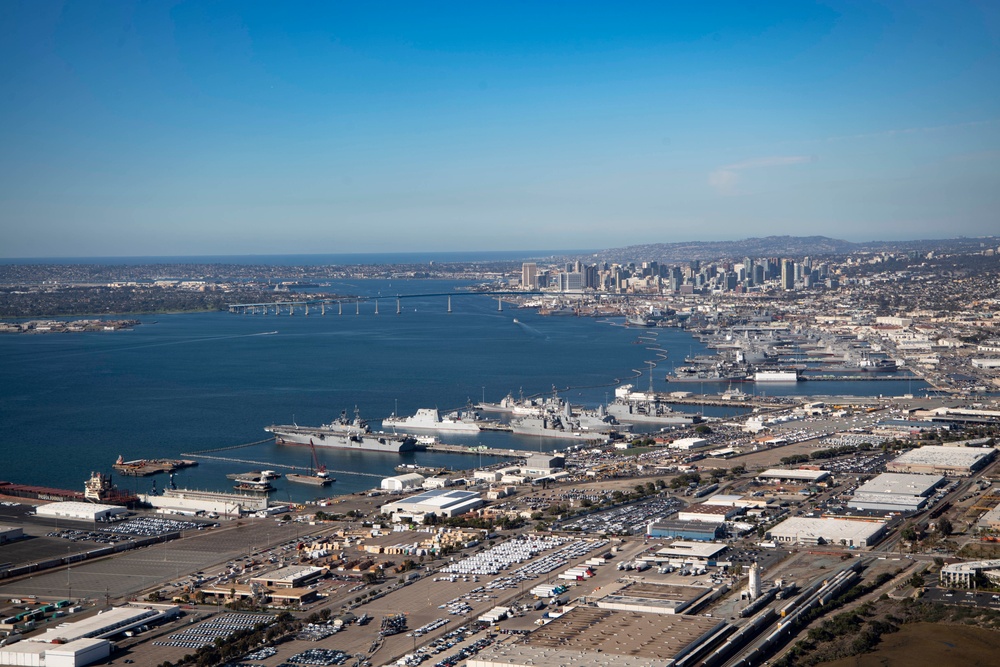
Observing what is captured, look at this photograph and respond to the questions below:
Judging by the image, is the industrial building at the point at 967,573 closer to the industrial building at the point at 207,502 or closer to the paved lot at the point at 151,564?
the paved lot at the point at 151,564

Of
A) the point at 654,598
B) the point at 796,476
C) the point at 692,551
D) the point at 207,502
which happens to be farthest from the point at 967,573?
the point at 207,502

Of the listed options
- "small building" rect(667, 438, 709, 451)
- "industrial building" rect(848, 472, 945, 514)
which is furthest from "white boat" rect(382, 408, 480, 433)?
"industrial building" rect(848, 472, 945, 514)

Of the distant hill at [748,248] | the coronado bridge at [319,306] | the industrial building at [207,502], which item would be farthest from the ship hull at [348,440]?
the distant hill at [748,248]

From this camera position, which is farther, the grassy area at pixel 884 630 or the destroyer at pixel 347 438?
the destroyer at pixel 347 438

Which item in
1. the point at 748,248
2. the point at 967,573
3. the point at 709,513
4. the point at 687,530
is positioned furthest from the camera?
the point at 748,248

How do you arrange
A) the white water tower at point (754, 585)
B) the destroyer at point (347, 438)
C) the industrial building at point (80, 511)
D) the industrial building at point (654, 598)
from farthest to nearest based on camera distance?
the destroyer at point (347, 438) → the industrial building at point (80, 511) → the white water tower at point (754, 585) → the industrial building at point (654, 598)

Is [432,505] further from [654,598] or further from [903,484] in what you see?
[903,484]

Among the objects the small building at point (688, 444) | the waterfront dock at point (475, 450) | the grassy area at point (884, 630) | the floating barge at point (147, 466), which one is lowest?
the waterfront dock at point (475, 450)
